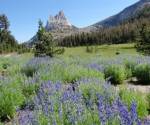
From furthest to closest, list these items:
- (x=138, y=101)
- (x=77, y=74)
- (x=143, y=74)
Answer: (x=143, y=74) → (x=77, y=74) → (x=138, y=101)

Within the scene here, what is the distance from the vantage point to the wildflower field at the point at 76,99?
505cm

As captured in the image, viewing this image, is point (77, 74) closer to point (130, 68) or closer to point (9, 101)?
point (130, 68)

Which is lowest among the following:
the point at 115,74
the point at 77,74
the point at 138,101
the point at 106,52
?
the point at 106,52

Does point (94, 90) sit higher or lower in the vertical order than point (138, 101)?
higher

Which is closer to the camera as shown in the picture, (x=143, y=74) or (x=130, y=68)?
(x=143, y=74)

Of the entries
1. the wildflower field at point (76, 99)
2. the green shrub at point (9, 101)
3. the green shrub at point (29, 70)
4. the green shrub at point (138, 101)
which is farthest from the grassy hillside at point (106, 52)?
the green shrub at point (138, 101)

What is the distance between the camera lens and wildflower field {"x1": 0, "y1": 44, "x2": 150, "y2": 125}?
5055 mm

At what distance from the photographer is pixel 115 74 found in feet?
40.4

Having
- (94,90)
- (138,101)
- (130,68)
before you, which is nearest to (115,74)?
(130,68)

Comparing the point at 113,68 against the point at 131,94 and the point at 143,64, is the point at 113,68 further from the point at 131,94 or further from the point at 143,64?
the point at 131,94

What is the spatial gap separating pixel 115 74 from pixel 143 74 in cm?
103

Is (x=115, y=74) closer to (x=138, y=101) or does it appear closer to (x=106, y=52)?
(x=138, y=101)

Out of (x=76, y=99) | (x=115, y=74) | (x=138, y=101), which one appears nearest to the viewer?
(x=76, y=99)

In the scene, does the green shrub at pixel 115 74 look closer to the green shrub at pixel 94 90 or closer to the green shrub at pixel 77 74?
the green shrub at pixel 77 74
